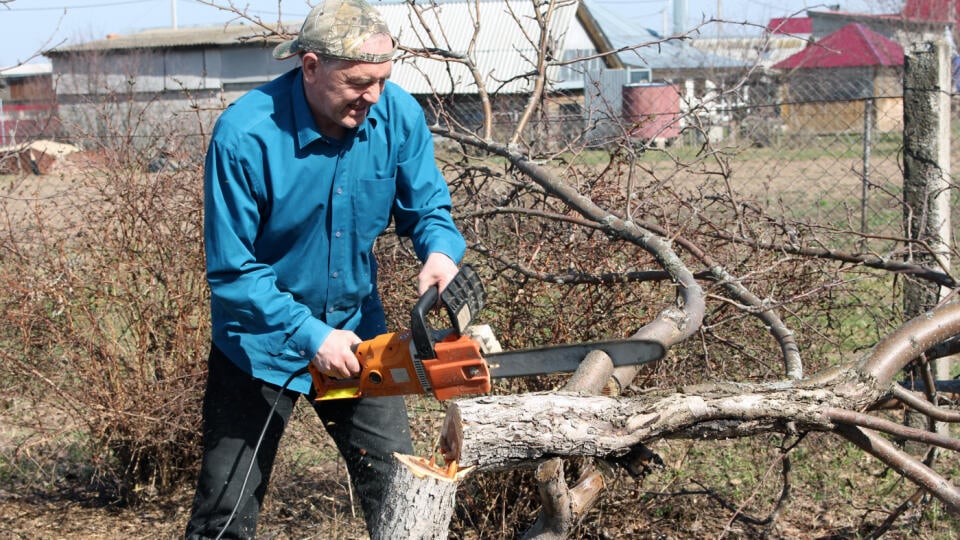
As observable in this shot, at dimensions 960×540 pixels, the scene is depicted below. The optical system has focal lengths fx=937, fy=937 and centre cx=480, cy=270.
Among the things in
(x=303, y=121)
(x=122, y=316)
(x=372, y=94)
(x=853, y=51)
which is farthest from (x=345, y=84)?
(x=853, y=51)

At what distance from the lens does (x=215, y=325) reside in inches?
115

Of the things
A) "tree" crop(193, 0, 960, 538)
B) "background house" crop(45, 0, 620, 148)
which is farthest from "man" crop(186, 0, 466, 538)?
"background house" crop(45, 0, 620, 148)

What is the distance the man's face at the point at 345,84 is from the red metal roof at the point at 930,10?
1764cm

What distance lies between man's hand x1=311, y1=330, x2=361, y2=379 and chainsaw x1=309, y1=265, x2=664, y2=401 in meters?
0.04

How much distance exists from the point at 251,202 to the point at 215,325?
478 mm

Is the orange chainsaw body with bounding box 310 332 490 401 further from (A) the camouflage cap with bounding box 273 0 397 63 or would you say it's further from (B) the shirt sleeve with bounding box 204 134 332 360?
(A) the camouflage cap with bounding box 273 0 397 63

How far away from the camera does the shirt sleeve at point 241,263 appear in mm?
2615

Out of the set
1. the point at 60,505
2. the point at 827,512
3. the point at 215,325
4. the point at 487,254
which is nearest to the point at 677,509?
the point at 827,512

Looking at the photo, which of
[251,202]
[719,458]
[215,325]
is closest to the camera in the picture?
[251,202]

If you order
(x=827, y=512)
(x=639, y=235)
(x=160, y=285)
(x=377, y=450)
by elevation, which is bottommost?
(x=827, y=512)

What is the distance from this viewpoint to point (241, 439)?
2.90m

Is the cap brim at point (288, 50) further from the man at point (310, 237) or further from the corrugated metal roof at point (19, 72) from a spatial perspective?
the corrugated metal roof at point (19, 72)

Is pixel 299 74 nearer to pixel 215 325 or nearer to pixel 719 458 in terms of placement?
pixel 215 325

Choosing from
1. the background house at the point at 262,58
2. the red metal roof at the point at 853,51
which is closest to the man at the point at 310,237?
the background house at the point at 262,58
